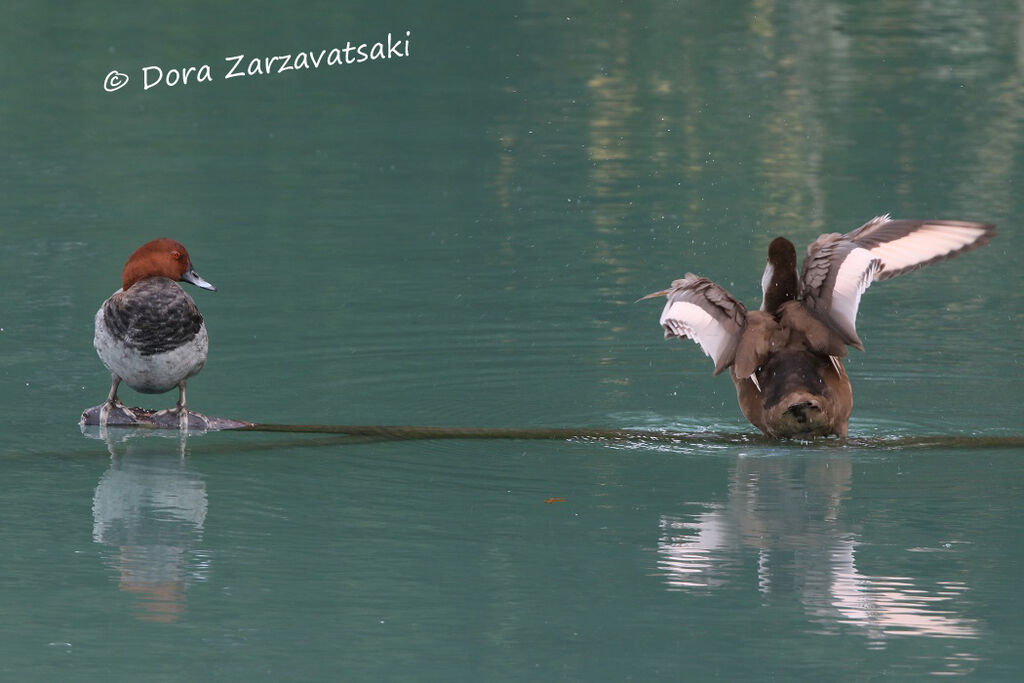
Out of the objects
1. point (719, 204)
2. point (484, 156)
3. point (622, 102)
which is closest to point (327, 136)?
point (484, 156)

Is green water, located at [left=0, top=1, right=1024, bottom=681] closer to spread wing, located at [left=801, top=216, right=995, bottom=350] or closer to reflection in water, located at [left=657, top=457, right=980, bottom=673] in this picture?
reflection in water, located at [left=657, top=457, right=980, bottom=673]

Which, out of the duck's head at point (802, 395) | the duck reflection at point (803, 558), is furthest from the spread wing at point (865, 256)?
the duck reflection at point (803, 558)

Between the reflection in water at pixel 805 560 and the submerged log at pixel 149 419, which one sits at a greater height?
the submerged log at pixel 149 419

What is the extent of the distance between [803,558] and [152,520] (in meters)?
2.41

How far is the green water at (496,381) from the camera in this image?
5.85 m

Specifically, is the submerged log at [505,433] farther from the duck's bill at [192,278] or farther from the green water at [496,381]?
the duck's bill at [192,278]

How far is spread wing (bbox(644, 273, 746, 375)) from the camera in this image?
7.86 m

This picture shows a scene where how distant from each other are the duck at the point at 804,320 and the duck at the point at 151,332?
7.10ft

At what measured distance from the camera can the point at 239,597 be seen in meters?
6.13

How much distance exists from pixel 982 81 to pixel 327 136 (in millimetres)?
7599

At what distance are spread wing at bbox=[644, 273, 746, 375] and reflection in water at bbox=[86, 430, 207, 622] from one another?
205 centimetres

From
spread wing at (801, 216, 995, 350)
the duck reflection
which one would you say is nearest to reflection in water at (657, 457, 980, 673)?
the duck reflection

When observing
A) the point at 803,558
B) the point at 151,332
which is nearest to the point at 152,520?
the point at 151,332

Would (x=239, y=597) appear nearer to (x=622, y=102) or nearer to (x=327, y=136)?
(x=327, y=136)
